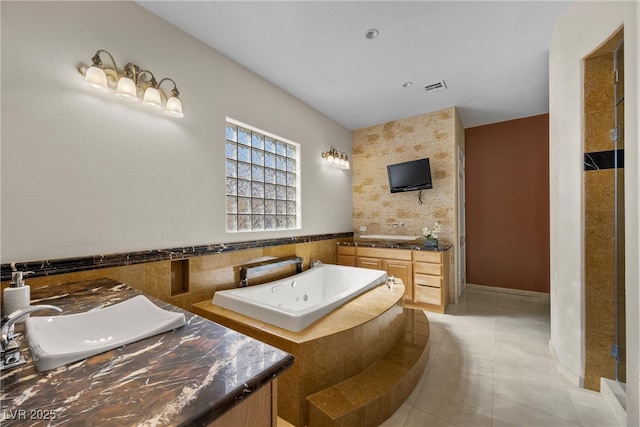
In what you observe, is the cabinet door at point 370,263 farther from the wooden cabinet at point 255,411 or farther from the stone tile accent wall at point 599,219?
the wooden cabinet at point 255,411

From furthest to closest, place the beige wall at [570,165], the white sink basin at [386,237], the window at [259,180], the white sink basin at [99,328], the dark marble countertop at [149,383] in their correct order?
the white sink basin at [386,237] < the window at [259,180] < the beige wall at [570,165] < the white sink basin at [99,328] < the dark marble countertop at [149,383]

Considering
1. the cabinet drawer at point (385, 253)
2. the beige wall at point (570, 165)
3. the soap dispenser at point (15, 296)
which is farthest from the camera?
the cabinet drawer at point (385, 253)

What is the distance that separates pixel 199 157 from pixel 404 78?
7.91ft

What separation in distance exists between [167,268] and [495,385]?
2.71 m

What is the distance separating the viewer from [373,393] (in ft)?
5.20

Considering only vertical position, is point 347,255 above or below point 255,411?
below

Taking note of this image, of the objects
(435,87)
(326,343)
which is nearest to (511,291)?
(435,87)

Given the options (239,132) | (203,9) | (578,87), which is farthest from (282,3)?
(578,87)

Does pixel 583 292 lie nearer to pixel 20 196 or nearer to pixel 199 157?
pixel 199 157

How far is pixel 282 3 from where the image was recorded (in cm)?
186

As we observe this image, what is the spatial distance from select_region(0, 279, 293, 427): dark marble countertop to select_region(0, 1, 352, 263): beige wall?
2.70 ft

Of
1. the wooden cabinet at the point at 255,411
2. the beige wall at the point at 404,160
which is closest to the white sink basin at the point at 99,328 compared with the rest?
the wooden cabinet at the point at 255,411

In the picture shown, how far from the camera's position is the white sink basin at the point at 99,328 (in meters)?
0.87

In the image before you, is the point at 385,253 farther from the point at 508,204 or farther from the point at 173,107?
the point at 173,107
